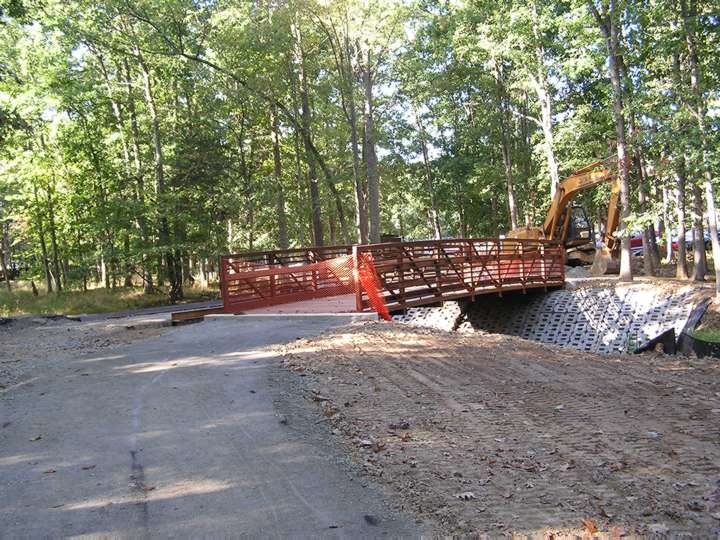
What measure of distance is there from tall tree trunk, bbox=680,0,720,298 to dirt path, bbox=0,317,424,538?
12.9 meters

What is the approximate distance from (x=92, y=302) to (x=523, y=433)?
23930 mm

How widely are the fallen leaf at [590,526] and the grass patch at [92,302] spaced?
2376 centimetres

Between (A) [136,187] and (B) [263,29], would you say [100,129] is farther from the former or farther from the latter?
(B) [263,29]

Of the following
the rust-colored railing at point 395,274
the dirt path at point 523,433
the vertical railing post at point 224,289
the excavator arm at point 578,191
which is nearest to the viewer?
the dirt path at point 523,433

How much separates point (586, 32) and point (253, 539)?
2109cm

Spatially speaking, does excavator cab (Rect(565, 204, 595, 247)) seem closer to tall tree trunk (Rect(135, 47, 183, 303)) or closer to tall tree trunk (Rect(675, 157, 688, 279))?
tall tree trunk (Rect(675, 157, 688, 279))

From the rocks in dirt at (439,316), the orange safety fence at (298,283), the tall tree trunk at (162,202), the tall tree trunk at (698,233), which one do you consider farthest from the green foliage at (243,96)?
the orange safety fence at (298,283)

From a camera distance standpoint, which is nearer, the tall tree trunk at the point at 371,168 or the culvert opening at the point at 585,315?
the culvert opening at the point at 585,315

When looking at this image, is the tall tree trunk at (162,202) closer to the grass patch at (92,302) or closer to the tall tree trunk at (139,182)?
the tall tree trunk at (139,182)

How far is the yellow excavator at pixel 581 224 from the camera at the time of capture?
22248mm

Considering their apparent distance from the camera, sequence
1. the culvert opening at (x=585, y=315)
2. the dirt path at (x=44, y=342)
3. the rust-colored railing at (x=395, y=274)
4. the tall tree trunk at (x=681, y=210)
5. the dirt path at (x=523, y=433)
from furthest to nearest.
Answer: the tall tree trunk at (x=681, y=210) < the culvert opening at (x=585, y=315) < the rust-colored railing at (x=395, y=274) < the dirt path at (x=44, y=342) < the dirt path at (x=523, y=433)

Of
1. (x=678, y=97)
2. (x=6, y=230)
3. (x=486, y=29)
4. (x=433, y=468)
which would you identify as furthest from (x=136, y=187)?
(x=6, y=230)

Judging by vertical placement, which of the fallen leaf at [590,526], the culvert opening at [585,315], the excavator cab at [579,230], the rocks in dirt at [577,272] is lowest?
the culvert opening at [585,315]

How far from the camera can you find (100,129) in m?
30.7
